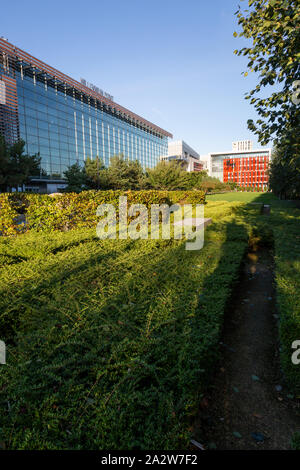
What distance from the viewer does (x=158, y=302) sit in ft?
10.3

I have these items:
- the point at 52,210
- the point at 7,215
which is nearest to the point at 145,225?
the point at 52,210

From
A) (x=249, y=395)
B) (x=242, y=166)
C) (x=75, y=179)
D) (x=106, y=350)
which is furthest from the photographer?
(x=242, y=166)

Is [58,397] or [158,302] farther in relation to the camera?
[158,302]

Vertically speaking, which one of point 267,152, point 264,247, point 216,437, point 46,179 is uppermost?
point 267,152

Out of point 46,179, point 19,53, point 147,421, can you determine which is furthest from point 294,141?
point 19,53

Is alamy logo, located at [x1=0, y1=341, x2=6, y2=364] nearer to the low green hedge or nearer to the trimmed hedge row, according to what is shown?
the trimmed hedge row

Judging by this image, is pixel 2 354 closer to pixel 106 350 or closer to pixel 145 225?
pixel 106 350

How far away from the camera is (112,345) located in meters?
2.28

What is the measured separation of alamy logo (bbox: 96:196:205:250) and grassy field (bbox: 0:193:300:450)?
2556 mm

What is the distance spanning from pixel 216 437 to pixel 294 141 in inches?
200

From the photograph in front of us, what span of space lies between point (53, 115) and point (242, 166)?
109833mm

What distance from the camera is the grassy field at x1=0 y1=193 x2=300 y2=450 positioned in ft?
5.14
